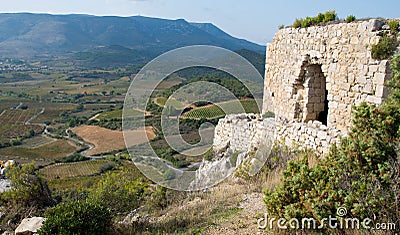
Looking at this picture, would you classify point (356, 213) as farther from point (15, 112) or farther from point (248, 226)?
point (15, 112)

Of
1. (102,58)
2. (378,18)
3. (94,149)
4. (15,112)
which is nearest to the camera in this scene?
(378,18)

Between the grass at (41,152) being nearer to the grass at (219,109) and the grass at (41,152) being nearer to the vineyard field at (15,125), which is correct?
the vineyard field at (15,125)

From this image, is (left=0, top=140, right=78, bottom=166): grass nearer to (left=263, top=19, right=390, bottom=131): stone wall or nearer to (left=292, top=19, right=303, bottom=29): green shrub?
(left=263, top=19, right=390, bottom=131): stone wall

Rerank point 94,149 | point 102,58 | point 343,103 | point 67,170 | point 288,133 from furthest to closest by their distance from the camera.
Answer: point 102,58, point 94,149, point 67,170, point 288,133, point 343,103

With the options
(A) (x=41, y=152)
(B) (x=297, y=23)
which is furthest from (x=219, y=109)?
(A) (x=41, y=152)

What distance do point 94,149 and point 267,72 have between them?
154 feet

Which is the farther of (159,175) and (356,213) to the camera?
(159,175)

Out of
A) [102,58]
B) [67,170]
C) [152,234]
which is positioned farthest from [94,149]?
[102,58]

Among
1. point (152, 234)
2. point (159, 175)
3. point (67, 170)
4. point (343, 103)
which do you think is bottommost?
point (67, 170)

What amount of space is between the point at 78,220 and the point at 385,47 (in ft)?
20.1

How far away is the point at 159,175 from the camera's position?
42.1 ft

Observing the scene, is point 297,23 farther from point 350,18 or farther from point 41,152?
point 41,152

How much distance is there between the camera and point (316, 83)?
8.47 m

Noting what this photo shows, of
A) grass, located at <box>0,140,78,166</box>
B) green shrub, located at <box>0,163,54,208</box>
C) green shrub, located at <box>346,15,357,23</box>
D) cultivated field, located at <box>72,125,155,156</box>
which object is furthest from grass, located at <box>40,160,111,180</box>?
green shrub, located at <box>346,15,357,23</box>
